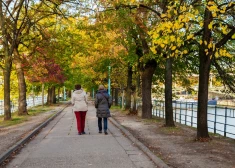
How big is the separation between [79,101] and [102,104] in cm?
89

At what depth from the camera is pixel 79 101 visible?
12.2 m

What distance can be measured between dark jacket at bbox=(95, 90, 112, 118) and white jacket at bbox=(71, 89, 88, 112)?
0.51m

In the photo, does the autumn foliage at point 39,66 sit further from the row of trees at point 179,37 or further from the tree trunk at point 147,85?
the row of trees at point 179,37

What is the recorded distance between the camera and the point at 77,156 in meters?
7.84

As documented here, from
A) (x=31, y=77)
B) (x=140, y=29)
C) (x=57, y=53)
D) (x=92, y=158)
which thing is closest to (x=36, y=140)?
(x=92, y=158)

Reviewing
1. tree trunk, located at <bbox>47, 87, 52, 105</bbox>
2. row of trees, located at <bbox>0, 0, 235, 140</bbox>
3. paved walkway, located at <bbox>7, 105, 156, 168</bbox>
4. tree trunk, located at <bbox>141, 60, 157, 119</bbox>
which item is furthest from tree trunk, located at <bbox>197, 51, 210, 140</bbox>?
tree trunk, located at <bbox>47, 87, 52, 105</bbox>

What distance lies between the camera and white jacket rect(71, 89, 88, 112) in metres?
12.2

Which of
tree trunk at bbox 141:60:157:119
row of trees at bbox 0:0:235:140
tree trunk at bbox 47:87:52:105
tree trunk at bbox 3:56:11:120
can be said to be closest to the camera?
row of trees at bbox 0:0:235:140

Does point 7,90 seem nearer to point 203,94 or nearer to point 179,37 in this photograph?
point 203,94

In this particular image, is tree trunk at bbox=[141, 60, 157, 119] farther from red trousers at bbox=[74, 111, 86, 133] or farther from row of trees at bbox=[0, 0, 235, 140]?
red trousers at bbox=[74, 111, 86, 133]

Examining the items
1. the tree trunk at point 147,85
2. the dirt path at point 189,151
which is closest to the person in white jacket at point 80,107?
the dirt path at point 189,151

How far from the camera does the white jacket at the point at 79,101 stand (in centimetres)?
1216

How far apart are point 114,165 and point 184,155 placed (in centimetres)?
195

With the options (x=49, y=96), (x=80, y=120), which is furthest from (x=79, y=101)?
(x=49, y=96)
